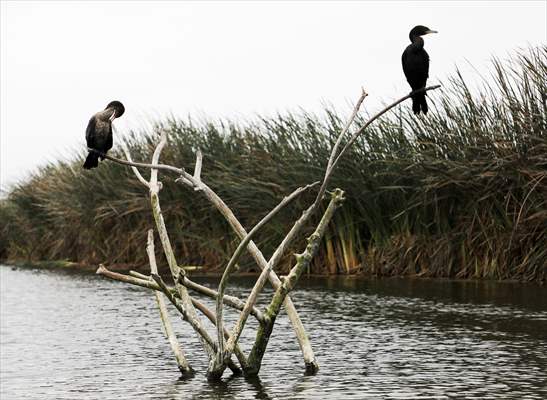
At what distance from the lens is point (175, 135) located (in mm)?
26391

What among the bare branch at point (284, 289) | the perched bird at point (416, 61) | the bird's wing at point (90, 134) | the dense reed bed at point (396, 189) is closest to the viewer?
the bird's wing at point (90, 134)

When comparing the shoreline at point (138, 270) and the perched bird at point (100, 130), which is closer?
the perched bird at point (100, 130)

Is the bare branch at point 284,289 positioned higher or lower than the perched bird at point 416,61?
lower

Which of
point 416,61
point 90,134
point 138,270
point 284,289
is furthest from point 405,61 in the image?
point 138,270

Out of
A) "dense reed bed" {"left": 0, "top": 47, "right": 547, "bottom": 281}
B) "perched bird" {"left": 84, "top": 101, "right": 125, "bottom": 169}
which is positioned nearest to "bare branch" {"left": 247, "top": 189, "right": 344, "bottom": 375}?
"perched bird" {"left": 84, "top": 101, "right": 125, "bottom": 169}

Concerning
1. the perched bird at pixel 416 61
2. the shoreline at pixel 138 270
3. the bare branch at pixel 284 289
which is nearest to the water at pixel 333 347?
the bare branch at pixel 284 289

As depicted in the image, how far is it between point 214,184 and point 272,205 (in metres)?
1.74

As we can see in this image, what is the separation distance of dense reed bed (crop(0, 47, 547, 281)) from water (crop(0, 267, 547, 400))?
0.77 m

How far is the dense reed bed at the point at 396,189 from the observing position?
18734mm

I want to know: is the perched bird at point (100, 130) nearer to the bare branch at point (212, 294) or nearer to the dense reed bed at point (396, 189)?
the bare branch at point (212, 294)

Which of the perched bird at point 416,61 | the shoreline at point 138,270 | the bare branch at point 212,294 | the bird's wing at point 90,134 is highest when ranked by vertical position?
the perched bird at point 416,61

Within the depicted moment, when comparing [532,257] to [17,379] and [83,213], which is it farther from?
[83,213]

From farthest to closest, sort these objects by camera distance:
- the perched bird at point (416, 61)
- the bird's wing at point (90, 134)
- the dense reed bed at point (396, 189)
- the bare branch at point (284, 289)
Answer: the dense reed bed at point (396, 189)
the perched bird at point (416, 61)
the bare branch at point (284, 289)
the bird's wing at point (90, 134)

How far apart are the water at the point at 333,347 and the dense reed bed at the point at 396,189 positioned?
771mm
